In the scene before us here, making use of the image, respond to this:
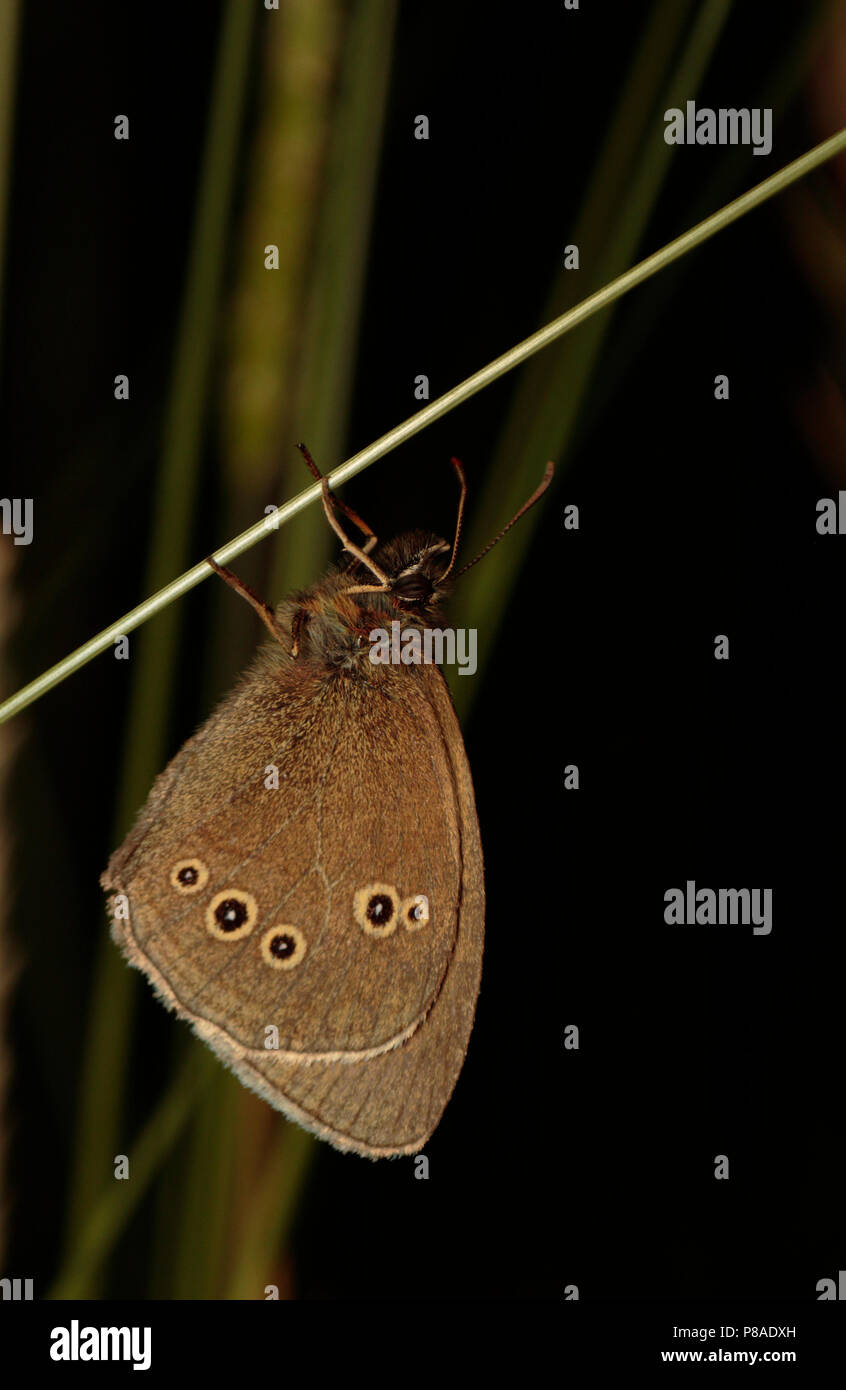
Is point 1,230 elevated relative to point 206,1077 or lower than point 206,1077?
elevated

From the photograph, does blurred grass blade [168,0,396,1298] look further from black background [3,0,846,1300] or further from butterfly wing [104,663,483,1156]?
black background [3,0,846,1300]

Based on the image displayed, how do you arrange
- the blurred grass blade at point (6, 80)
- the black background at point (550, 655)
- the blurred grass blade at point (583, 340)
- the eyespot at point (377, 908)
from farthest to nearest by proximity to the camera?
the black background at point (550, 655), the eyespot at point (377, 908), the blurred grass blade at point (583, 340), the blurred grass blade at point (6, 80)

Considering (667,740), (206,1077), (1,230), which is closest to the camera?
(1,230)

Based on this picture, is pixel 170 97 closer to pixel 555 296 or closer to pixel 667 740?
pixel 555 296

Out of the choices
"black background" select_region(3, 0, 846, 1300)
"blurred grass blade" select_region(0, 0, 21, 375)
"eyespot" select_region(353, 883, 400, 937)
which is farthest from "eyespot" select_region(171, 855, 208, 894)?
"blurred grass blade" select_region(0, 0, 21, 375)

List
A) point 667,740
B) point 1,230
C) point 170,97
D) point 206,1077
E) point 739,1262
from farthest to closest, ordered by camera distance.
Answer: point 667,740, point 739,1262, point 170,97, point 206,1077, point 1,230

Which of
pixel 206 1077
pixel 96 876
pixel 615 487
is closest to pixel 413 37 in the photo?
pixel 615 487

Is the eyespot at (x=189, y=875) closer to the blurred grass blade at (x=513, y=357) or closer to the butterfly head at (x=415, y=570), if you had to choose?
the blurred grass blade at (x=513, y=357)

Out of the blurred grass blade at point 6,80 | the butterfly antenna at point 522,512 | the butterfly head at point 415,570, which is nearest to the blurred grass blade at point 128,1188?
the butterfly head at point 415,570
